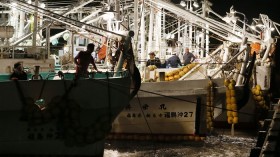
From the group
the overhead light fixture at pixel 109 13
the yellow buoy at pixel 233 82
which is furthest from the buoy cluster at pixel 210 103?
the overhead light fixture at pixel 109 13

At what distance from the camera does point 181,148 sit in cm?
1712

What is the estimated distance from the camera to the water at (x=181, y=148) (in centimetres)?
1614

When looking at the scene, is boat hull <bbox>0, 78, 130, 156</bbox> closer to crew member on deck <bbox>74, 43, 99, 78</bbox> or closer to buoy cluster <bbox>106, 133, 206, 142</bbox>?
crew member on deck <bbox>74, 43, 99, 78</bbox>

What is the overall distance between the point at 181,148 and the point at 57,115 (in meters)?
6.45

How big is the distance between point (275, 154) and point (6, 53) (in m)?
9.48

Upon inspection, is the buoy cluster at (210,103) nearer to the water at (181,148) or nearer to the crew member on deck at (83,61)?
the water at (181,148)

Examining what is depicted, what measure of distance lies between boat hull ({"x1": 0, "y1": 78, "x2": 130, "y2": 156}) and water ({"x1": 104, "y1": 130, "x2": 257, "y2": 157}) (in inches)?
133

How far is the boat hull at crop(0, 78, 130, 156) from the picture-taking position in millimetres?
11461

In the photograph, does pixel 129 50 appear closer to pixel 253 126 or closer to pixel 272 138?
pixel 272 138

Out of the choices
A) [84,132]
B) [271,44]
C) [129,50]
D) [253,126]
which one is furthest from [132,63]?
[253,126]

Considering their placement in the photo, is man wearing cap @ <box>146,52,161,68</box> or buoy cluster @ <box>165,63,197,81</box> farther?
man wearing cap @ <box>146,52,161,68</box>

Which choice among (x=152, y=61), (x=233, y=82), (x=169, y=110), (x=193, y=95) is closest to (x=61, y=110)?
(x=169, y=110)

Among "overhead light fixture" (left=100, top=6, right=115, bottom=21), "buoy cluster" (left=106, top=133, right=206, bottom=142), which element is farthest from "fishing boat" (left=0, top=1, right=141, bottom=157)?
"buoy cluster" (left=106, top=133, right=206, bottom=142)

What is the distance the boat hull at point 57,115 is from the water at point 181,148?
11.1 ft
